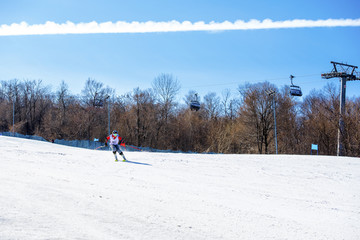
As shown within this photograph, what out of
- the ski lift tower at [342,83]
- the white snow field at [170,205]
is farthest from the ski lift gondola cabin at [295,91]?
the white snow field at [170,205]

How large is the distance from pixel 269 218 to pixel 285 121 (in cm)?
4683

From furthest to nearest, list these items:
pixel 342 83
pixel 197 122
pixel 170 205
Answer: pixel 197 122, pixel 342 83, pixel 170 205

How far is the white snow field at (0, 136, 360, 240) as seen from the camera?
507cm

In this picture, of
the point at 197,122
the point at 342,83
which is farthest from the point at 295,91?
the point at 197,122

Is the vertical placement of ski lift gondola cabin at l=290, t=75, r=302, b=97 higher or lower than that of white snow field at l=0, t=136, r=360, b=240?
higher

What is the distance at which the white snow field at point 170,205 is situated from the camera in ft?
16.6

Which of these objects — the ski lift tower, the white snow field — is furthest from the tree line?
the white snow field

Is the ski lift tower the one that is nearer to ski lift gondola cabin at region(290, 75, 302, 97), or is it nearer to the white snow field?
ski lift gondola cabin at region(290, 75, 302, 97)

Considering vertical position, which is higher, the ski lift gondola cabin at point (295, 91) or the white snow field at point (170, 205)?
the ski lift gondola cabin at point (295, 91)

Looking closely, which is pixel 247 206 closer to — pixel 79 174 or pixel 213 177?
pixel 213 177

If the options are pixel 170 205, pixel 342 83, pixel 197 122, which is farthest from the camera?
pixel 197 122

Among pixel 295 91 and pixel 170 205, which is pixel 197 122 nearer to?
pixel 295 91

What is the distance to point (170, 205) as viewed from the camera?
6.96m

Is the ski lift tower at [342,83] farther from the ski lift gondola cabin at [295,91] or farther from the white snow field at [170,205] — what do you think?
the white snow field at [170,205]
